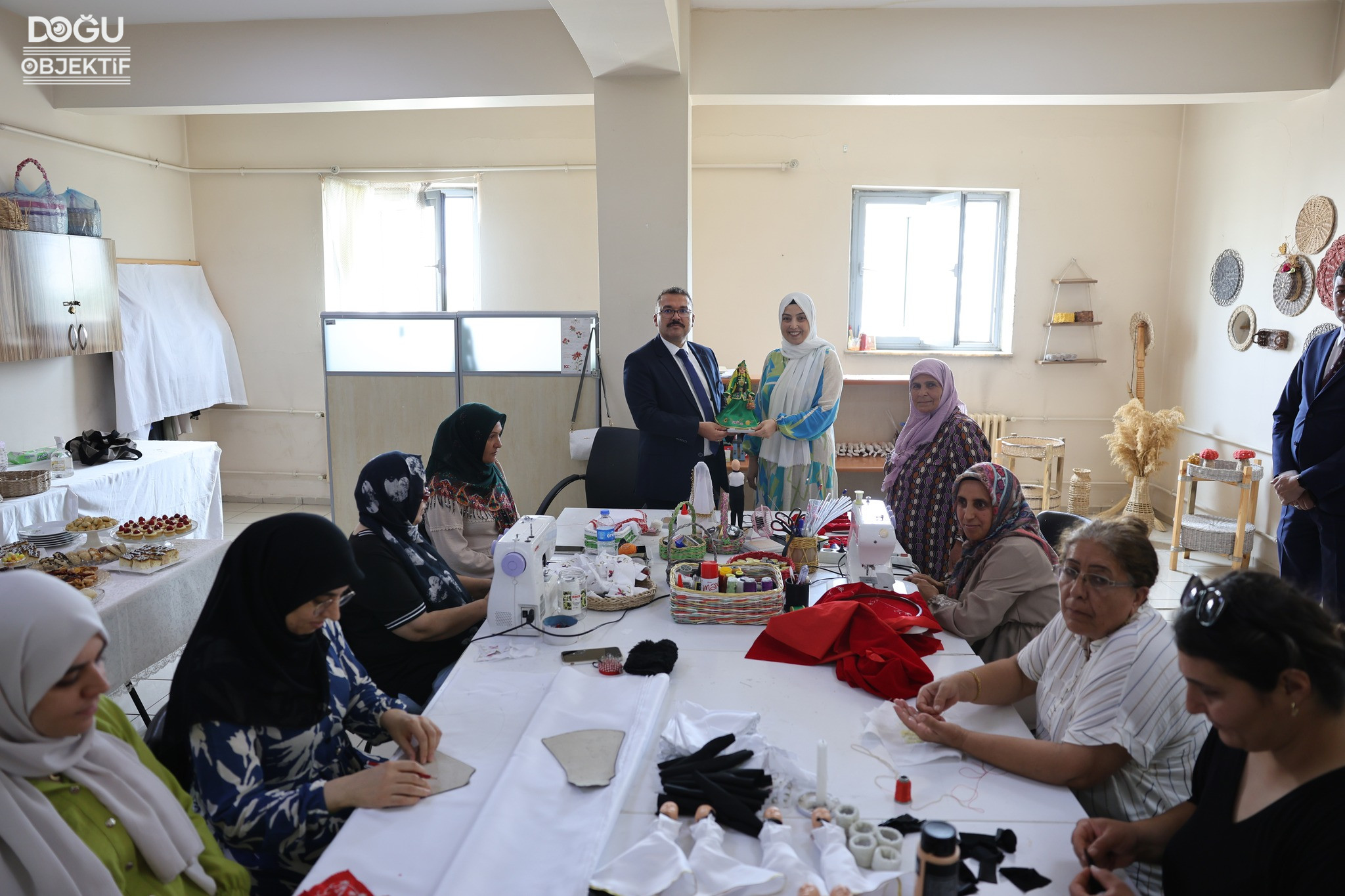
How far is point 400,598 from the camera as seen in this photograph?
2293 millimetres

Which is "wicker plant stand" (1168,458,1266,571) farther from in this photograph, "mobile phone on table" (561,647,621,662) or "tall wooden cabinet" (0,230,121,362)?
"tall wooden cabinet" (0,230,121,362)

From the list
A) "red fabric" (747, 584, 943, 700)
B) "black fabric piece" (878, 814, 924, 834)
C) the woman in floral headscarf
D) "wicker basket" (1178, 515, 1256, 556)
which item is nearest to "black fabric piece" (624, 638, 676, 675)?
"red fabric" (747, 584, 943, 700)

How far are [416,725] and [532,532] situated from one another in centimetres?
73

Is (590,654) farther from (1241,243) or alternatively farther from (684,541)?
(1241,243)

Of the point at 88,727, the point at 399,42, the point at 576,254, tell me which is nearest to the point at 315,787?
the point at 88,727

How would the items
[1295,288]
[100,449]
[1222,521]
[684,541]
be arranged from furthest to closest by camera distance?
[1222,521], [1295,288], [100,449], [684,541]

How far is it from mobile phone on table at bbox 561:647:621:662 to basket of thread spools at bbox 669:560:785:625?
12.1 inches

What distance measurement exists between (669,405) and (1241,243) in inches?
150

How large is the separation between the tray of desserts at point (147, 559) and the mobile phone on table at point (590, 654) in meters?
1.77

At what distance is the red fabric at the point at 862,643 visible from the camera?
1.99 meters

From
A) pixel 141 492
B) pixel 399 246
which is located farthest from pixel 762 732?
pixel 399 246

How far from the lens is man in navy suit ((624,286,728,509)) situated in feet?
12.9

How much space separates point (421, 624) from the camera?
2.34m

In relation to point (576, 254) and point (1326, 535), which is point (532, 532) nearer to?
point (1326, 535)
